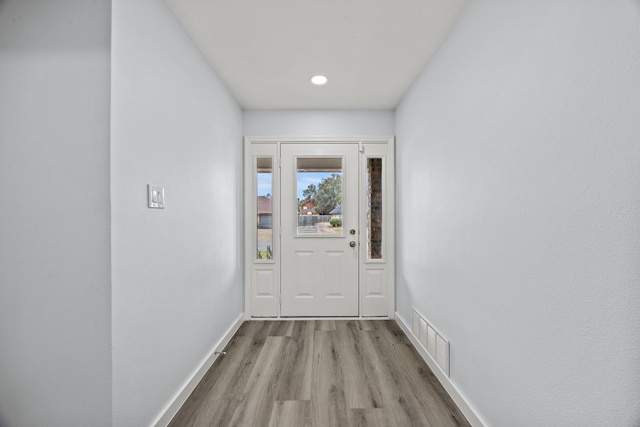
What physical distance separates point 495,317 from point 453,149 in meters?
1.03

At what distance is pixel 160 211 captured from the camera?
1660mm

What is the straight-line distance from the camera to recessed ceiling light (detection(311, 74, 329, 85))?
2.64 metres

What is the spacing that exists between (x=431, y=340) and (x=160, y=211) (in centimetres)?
206

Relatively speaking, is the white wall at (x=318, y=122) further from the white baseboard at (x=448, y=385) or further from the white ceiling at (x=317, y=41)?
the white baseboard at (x=448, y=385)

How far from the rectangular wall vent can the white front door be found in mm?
927

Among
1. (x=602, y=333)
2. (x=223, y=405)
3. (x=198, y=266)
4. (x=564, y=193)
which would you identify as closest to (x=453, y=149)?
(x=564, y=193)

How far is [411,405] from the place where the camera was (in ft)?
6.17

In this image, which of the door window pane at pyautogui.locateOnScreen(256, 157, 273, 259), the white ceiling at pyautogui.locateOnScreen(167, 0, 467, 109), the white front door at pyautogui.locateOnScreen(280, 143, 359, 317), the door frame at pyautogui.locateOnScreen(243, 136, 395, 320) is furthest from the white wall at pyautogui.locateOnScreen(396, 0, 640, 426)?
the door window pane at pyautogui.locateOnScreen(256, 157, 273, 259)

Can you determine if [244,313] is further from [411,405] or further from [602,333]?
[602,333]

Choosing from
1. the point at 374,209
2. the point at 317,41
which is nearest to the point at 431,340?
the point at 374,209

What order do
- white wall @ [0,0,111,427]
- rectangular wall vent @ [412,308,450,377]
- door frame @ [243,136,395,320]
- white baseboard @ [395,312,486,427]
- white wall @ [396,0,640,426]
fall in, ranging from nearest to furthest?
white wall @ [396,0,640,426]
white wall @ [0,0,111,427]
white baseboard @ [395,312,486,427]
rectangular wall vent @ [412,308,450,377]
door frame @ [243,136,395,320]

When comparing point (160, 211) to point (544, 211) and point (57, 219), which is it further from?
point (544, 211)

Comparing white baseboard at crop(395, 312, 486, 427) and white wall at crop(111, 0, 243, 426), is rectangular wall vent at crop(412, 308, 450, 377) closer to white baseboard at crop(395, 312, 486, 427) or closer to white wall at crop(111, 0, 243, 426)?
white baseboard at crop(395, 312, 486, 427)

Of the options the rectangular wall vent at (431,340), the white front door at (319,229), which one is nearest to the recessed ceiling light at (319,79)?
the white front door at (319,229)
